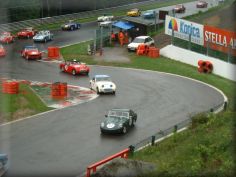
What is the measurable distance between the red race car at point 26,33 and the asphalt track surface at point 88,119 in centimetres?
1487

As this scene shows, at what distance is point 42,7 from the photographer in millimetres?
66500

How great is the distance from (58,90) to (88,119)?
5534 millimetres

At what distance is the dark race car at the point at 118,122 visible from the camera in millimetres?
25219

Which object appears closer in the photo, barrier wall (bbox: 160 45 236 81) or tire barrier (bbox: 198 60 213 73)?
barrier wall (bbox: 160 45 236 81)

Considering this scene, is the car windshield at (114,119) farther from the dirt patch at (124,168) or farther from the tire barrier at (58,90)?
the dirt patch at (124,168)

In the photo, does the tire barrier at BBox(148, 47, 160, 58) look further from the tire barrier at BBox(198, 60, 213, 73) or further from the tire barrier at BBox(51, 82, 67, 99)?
the tire barrier at BBox(51, 82, 67, 99)

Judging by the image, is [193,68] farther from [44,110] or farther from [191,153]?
[191,153]

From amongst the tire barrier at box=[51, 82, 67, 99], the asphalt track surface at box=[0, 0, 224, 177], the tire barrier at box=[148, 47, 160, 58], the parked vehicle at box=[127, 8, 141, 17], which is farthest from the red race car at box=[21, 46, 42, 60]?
the parked vehicle at box=[127, 8, 141, 17]

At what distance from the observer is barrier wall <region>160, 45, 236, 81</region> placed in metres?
39.1

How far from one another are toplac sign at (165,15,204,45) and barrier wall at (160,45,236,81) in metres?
1.16

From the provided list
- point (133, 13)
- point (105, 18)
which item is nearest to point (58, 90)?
point (105, 18)

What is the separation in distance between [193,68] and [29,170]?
79.8 ft

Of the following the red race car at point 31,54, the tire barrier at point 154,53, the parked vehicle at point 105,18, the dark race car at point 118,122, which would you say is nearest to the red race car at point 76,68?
the red race car at point 31,54

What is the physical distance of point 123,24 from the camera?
55.4 meters
